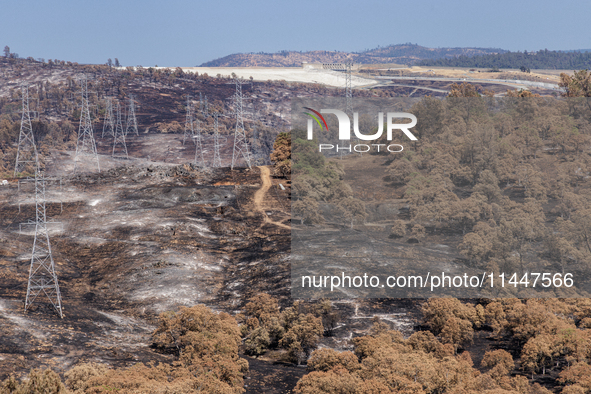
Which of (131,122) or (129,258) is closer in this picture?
(129,258)

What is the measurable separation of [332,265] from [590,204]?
21801mm

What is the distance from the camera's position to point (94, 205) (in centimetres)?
7325

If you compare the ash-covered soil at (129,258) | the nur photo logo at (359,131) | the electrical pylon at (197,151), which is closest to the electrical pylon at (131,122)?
the electrical pylon at (197,151)

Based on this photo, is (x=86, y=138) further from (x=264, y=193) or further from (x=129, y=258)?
(x=129, y=258)

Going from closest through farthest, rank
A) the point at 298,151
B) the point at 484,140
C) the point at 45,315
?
the point at 484,140 → the point at 45,315 → the point at 298,151

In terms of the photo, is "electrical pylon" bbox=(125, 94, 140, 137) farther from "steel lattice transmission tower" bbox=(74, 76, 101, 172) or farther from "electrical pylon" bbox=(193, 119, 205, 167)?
"electrical pylon" bbox=(193, 119, 205, 167)

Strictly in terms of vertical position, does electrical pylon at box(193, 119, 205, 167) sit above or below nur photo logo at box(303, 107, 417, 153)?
below

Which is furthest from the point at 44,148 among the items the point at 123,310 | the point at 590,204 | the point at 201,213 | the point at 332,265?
the point at 590,204

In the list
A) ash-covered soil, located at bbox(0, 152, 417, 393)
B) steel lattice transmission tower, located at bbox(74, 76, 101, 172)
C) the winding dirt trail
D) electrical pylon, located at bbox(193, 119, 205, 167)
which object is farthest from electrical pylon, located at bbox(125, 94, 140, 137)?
the winding dirt trail

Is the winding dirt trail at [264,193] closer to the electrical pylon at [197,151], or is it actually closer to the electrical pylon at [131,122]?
the electrical pylon at [197,151]

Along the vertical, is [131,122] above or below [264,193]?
above

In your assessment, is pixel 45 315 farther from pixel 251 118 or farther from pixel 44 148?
pixel 251 118

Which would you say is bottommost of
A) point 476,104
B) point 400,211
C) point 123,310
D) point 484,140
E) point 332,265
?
point 123,310

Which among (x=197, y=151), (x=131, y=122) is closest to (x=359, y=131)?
(x=197, y=151)
